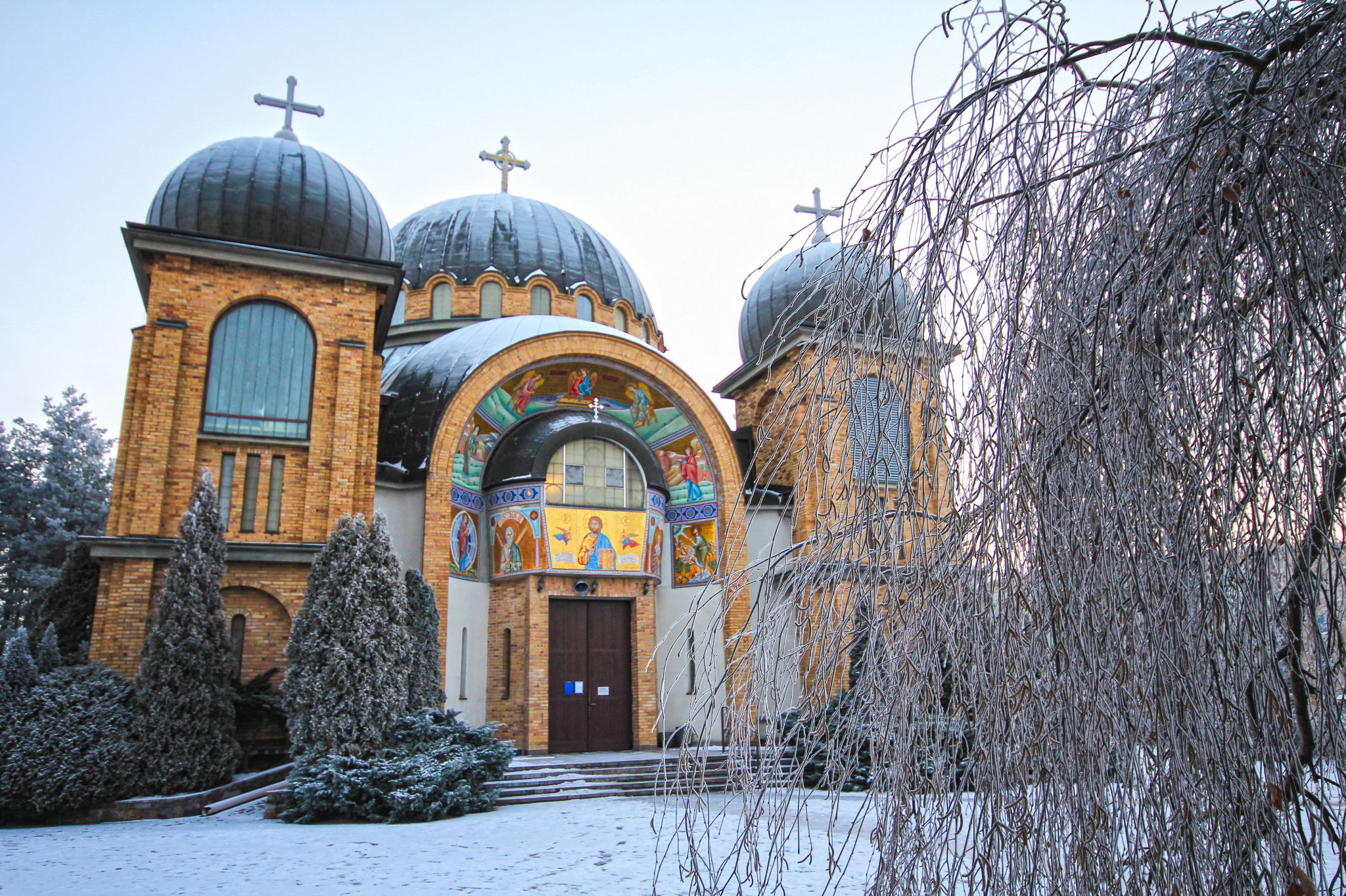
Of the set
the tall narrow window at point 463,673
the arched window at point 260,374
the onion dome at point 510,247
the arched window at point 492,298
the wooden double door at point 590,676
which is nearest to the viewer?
the arched window at point 260,374

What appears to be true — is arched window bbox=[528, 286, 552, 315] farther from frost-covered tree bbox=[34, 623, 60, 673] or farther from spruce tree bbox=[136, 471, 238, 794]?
frost-covered tree bbox=[34, 623, 60, 673]

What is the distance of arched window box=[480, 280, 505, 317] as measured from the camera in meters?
21.9

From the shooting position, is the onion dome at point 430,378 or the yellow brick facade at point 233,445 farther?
the onion dome at point 430,378

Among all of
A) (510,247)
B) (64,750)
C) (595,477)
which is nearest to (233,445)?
(64,750)

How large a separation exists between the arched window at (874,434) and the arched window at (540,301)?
2044cm

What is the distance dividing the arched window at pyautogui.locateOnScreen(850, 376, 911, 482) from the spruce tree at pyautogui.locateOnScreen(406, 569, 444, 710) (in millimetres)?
11426

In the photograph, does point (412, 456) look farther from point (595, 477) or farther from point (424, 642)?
point (424, 642)

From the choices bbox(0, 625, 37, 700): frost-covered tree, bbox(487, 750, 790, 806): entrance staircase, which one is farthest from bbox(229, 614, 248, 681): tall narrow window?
bbox(487, 750, 790, 806): entrance staircase

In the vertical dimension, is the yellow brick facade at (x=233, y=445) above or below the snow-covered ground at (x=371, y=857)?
above

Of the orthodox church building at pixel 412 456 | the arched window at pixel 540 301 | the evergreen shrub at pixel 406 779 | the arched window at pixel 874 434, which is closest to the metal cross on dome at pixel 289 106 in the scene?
the orthodox church building at pixel 412 456

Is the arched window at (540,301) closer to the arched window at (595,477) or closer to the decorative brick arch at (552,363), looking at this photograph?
the decorative brick arch at (552,363)

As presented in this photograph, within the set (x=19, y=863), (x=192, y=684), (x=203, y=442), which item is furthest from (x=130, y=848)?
(x=203, y=442)

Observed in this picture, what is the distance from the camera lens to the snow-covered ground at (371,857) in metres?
6.84

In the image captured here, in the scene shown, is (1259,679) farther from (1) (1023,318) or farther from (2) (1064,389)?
(1) (1023,318)
